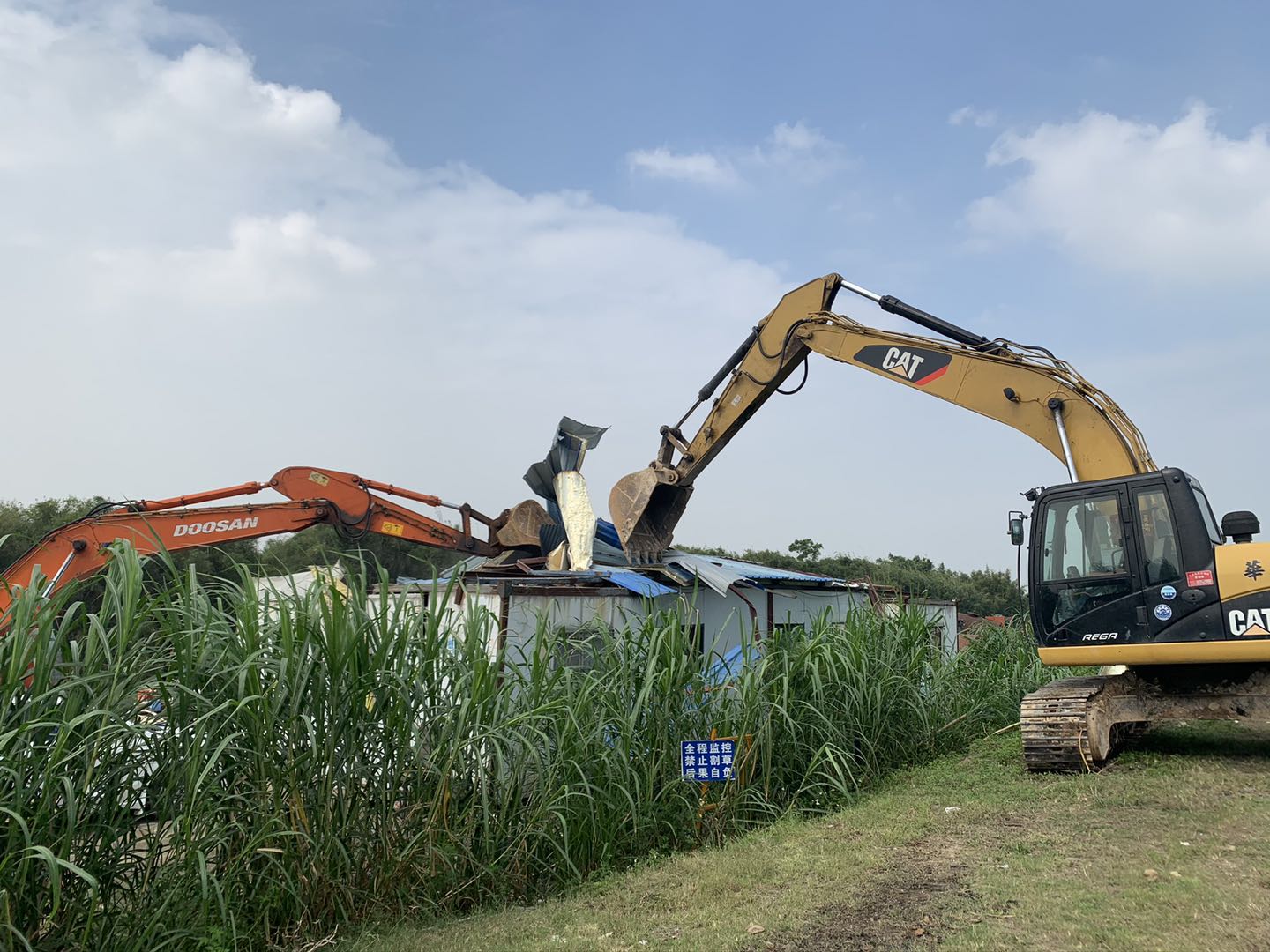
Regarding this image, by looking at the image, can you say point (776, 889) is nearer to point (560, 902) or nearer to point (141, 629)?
point (560, 902)

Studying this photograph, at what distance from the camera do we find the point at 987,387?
28.1 ft

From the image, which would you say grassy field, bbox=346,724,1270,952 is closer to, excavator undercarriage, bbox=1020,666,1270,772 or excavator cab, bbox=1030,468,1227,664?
excavator undercarriage, bbox=1020,666,1270,772

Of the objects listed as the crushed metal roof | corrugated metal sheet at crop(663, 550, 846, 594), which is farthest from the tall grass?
corrugated metal sheet at crop(663, 550, 846, 594)

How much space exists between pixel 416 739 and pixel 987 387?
20.5 feet

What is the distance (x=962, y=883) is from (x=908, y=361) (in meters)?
6.01

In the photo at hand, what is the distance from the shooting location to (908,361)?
30.6 ft

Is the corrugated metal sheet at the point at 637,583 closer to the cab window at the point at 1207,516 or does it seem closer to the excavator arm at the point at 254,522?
the excavator arm at the point at 254,522

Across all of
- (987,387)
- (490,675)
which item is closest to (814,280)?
(987,387)

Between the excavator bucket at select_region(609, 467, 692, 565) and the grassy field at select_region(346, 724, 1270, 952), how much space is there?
6378 mm

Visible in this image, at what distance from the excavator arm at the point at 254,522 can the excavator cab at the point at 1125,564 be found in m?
7.87

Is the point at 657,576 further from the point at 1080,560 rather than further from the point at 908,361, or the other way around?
the point at 1080,560

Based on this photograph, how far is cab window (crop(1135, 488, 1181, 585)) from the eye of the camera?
664 centimetres

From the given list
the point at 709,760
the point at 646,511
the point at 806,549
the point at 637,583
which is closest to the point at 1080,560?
the point at 709,760

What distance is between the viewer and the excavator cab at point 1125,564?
655 cm
